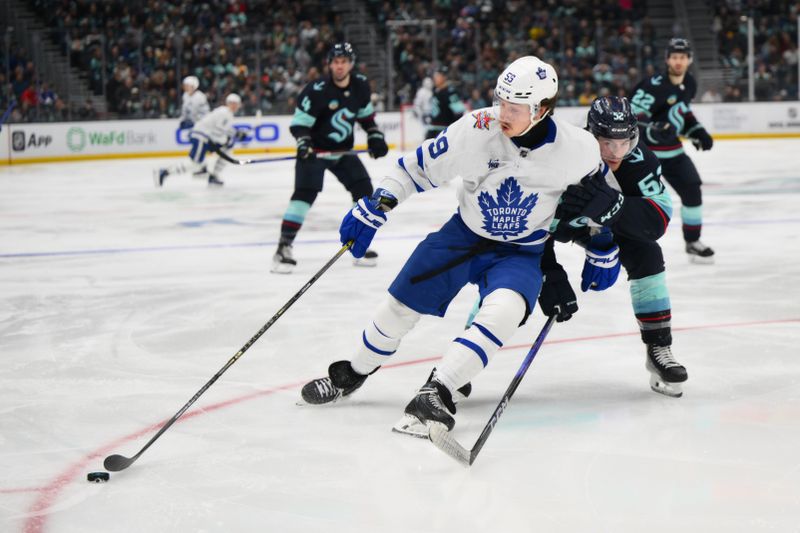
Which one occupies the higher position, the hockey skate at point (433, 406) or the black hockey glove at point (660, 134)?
the black hockey glove at point (660, 134)

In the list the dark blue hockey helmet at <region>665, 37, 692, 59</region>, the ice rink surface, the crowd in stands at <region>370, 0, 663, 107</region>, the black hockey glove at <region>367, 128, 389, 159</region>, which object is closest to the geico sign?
the crowd in stands at <region>370, 0, 663, 107</region>

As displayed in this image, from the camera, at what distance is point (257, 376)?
3.79m

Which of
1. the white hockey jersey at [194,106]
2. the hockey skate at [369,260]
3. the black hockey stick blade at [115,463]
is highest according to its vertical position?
the white hockey jersey at [194,106]

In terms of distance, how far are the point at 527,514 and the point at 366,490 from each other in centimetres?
40

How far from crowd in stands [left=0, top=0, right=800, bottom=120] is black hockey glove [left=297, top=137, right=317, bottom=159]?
9.74m

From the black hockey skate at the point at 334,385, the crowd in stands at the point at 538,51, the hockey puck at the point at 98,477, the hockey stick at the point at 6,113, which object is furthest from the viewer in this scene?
the crowd in stands at the point at 538,51

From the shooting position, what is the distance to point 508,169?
10.0 feet

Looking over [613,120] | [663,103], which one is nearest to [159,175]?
[663,103]

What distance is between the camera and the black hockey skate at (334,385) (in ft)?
11.1

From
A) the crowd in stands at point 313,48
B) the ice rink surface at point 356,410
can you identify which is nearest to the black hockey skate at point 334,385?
the ice rink surface at point 356,410

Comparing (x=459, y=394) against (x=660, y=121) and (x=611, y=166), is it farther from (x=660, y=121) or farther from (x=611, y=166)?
(x=660, y=121)

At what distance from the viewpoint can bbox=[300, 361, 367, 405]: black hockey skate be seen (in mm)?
3369

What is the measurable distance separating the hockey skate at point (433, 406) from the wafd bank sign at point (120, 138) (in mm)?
12209

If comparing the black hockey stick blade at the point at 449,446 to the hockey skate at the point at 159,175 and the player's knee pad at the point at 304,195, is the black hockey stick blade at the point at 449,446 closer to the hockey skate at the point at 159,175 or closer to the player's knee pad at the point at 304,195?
the player's knee pad at the point at 304,195
